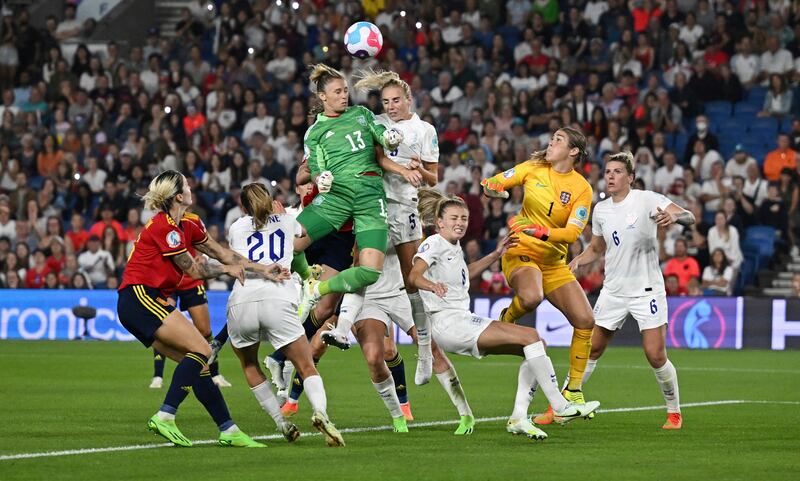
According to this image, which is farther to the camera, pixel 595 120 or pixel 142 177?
pixel 142 177

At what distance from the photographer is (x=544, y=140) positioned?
25.0 m

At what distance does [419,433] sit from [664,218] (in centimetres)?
269

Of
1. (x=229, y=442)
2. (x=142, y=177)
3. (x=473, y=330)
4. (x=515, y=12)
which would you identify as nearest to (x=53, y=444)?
(x=229, y=442)

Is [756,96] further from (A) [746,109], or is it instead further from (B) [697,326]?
(B) [697,326]

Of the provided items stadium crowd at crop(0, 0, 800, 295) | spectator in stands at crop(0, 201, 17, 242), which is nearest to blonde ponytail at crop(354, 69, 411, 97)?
stadium crowd at crop(0, 0, 800, 295)

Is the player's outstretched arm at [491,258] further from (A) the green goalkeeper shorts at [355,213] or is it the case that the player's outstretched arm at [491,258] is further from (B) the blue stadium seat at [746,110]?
(B) the blue stadium seat at [746,110]

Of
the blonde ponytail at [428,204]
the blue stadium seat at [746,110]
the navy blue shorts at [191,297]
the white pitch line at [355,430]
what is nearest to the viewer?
the white pitch line at [355,430]

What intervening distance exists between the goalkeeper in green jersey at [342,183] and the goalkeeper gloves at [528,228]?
1059 millimetres

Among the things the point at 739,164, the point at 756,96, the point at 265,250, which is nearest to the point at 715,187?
the point at 739,164

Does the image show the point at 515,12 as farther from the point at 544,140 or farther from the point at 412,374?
the point at 412,374

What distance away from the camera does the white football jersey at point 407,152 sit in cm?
1176

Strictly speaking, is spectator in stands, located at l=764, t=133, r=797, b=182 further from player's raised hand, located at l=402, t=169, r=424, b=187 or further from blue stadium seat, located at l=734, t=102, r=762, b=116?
player's raised hand, located at l=402, t=169, r=424, b=187

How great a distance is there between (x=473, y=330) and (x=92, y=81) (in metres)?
21.4

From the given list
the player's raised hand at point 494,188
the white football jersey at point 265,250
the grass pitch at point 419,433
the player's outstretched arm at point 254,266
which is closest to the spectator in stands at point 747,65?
the grass pitch at point 419,433
